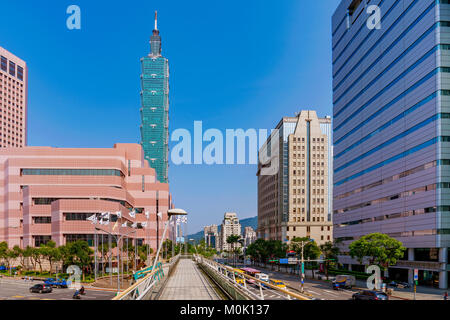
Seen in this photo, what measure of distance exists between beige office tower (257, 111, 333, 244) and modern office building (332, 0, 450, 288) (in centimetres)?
3874

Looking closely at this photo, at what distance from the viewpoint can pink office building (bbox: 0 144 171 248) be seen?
67.1m

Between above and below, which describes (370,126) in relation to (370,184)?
above

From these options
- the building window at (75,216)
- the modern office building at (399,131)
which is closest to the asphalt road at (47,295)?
the building window at (75,216)

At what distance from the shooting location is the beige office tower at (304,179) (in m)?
128

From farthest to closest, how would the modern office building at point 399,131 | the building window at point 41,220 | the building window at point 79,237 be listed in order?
1. the building window at point 41,220
2. the building window at point 79,237
3. the modern office building at point 399,131

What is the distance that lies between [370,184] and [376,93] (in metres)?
17.4

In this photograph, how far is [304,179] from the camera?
132250mm

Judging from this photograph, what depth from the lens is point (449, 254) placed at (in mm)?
50469

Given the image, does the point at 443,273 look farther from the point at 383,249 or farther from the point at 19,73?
the point at 19,73

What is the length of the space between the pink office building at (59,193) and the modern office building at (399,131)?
4214cm

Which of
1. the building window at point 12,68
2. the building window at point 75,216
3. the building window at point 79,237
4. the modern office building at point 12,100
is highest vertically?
the building window at point 12,68

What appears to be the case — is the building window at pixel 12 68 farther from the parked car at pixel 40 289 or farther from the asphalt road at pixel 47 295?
the parked car at pixel 40 289
